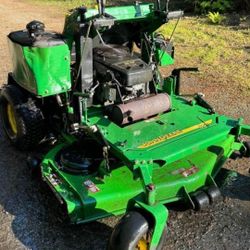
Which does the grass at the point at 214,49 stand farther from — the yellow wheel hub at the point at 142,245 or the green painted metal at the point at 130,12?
the yellow wheel hub at the point at 142,245

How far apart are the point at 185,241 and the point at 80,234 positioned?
90 cm

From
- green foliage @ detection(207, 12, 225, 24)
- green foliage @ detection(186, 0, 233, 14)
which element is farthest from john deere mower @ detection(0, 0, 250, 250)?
green foliage @ detection(186, 0, 233, 14)

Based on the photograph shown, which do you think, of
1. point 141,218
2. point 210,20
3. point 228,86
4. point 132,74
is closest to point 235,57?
point 228,86

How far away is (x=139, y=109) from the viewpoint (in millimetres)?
4094

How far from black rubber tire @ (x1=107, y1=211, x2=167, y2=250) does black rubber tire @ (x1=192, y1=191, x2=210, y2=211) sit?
72 centimetres

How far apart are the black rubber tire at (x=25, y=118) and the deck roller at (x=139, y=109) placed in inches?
33.7

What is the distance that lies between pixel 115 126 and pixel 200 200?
3.42 feet

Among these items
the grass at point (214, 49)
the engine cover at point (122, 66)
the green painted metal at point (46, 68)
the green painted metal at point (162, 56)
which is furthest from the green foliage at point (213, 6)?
the green painted metal at point (46, 68)

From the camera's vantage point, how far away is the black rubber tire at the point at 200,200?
3707mm

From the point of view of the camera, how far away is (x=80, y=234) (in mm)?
3703

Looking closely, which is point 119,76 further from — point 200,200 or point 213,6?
point 213,6

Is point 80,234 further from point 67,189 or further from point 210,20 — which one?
point 210,20

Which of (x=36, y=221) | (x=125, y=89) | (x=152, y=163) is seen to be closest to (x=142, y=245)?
(x=152, y=163)

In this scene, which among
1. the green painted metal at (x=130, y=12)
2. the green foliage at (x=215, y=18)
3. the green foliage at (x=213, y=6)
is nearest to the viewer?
the green painted metal at (x=130, y=12)
